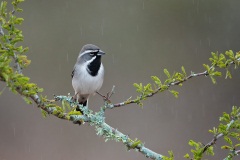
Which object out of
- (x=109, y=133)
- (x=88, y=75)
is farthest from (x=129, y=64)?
(x=109, y=133)

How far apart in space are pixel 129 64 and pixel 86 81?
5.19 meters

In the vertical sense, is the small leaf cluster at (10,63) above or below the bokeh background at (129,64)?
below

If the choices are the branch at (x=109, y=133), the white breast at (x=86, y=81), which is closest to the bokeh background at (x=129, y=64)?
the white breast at (x=86, y=81)

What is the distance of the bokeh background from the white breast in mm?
3404

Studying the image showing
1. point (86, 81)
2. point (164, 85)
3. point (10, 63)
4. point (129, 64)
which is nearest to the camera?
point (10, 63)

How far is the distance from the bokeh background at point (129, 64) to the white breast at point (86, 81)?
134 inches

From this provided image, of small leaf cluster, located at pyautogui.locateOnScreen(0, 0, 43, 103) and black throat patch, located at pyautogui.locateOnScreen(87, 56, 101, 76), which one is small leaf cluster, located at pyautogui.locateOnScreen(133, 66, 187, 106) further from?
black throat patch, located at pyautogui.locateOnScreen(87, 56, 101, 76)

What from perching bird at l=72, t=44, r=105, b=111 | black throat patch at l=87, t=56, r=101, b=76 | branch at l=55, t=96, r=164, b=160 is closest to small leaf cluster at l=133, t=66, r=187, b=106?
branch at l=55, t=96, r=164, b=160

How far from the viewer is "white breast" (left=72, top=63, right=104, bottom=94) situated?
14.9 ft

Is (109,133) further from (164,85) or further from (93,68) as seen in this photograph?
(93,68)

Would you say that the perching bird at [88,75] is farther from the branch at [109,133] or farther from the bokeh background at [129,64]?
the bokeh background at [129,64]

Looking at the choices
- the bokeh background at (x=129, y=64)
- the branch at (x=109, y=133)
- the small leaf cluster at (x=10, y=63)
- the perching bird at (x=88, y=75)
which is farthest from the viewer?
the bokeh background at (x=129, y=64)

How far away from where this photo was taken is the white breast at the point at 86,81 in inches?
179

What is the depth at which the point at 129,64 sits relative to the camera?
9.73 meters
